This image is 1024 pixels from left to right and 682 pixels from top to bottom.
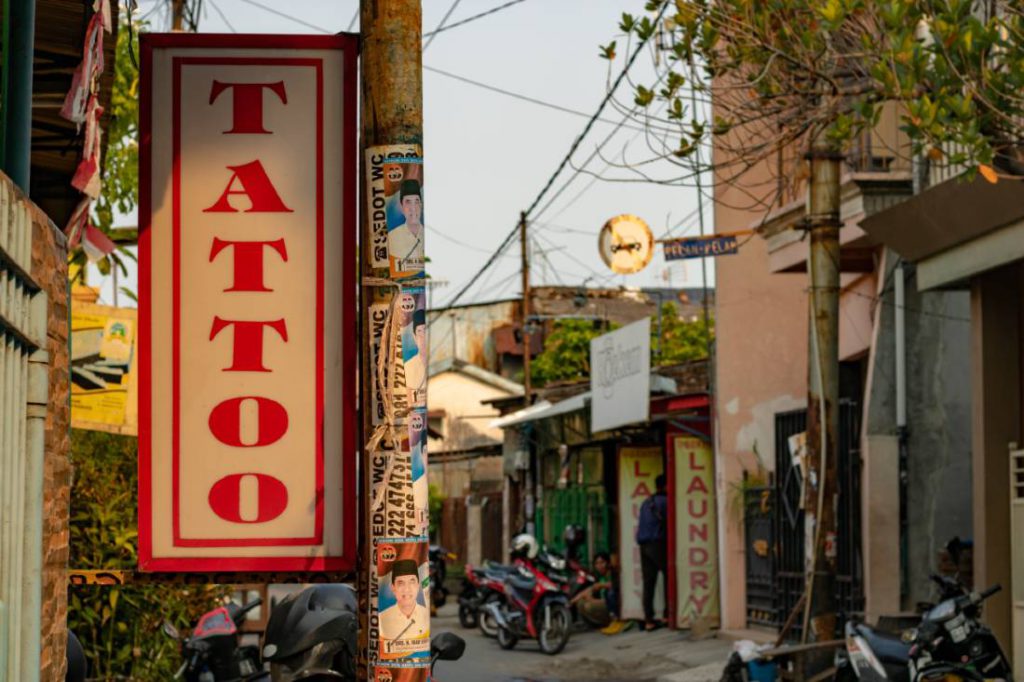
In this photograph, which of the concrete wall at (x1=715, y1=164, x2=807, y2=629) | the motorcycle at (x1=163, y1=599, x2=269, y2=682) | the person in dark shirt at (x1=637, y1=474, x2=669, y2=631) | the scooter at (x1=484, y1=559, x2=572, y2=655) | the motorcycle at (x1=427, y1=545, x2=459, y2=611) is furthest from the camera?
the motorcycle at (x1=427, y1=545, x2=459, y2=611)

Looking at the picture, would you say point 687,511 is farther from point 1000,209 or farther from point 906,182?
point 1000,209

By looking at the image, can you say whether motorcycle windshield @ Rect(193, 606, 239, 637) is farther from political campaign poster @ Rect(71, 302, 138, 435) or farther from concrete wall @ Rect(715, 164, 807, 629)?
concrete wall @ Rect(715, 164, 807, 629)

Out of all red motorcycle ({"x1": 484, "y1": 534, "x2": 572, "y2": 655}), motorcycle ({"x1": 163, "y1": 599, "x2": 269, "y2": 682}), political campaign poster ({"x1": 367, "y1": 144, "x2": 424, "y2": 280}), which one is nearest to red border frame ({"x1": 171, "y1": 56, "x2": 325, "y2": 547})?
political campaign poster ({"x1": 367, "y1": 144, "x2": 424, "y2": 280})

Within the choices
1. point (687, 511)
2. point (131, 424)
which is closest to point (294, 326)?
point (131, 424)

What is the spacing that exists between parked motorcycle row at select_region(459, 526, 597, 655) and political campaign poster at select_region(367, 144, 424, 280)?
15.8m

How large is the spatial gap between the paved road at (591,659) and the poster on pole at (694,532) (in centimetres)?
47

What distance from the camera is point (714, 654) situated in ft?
61.4

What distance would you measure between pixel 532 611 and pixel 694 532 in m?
2.40

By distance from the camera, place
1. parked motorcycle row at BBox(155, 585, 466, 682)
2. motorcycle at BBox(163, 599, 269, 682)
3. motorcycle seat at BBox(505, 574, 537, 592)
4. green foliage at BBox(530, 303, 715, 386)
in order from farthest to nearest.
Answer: green foliage at BBox(530, 303, 715, 386), motorcycle seat at BBox(505, 574, 537, 592), motorcycle at BBox(163, 599, 269, 682), parked motorcycle row at BBox(155, 585, 466, 682)

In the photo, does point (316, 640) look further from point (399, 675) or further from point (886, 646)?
point (886, 646)

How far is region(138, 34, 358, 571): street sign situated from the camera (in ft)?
20.7

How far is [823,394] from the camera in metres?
14.1

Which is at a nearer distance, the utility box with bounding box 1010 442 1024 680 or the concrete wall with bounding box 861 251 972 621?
the utility box with bounding box 1010 442 1024 680

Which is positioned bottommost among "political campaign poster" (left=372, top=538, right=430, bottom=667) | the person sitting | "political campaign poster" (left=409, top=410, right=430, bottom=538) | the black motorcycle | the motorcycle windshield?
the person sitting
